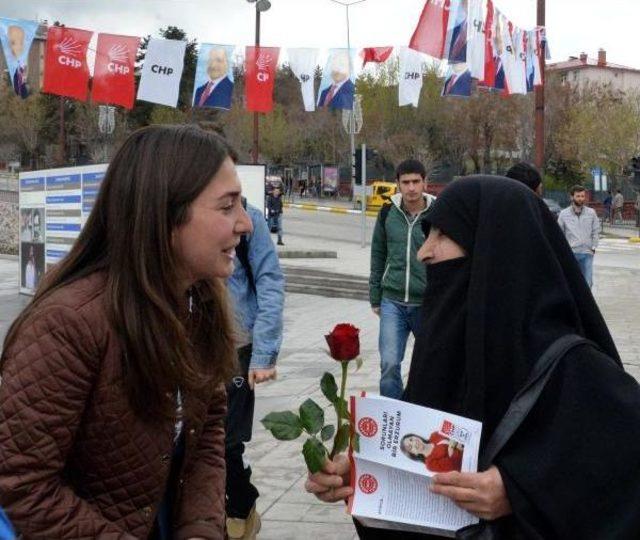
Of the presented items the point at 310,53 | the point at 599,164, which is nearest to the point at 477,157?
the point at 599,164

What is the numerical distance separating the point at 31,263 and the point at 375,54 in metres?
13.1

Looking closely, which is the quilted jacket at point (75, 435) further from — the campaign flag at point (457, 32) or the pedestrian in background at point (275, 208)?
the pedestrian in background at point (275, 208)

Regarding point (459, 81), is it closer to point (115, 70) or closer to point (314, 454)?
point (115, 70)

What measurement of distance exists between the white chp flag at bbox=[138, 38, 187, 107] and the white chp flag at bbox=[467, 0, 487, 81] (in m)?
5.39

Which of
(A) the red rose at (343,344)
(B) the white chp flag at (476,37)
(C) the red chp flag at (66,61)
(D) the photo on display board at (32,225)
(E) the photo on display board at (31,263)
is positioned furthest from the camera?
(B) the white chp flag at (476,37)

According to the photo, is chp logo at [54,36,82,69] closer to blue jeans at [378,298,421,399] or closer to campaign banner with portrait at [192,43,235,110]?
campaign banner with portrait at [192,43,235,110]

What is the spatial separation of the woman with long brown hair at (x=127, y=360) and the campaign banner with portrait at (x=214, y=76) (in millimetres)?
18978

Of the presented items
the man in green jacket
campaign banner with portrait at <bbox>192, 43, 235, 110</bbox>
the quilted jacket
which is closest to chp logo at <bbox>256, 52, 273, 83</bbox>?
campaign banner with portrait at <bbox>192, 43, 235, 110</bbox>

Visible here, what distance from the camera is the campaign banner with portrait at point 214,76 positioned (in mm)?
20781

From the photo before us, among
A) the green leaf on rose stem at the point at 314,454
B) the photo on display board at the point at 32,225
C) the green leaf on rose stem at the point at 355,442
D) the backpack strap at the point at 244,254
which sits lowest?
the photo on display board at the point at 32,225

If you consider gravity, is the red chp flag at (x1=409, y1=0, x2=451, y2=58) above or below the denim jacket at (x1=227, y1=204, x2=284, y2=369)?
above

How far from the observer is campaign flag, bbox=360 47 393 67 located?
78.3 feet

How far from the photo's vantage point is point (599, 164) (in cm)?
5156

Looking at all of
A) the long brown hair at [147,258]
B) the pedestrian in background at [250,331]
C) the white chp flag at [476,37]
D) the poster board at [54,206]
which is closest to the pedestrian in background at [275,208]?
the white chp flag at [476,37]
